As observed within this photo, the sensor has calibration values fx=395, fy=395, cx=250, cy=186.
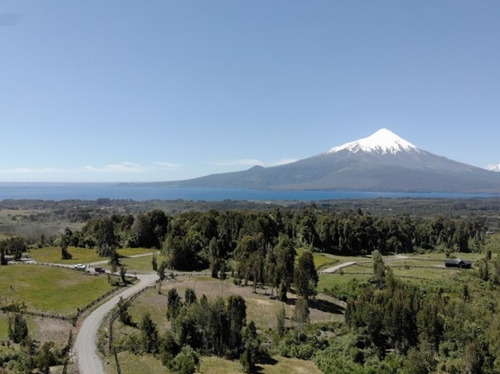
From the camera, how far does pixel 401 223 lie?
10956cm

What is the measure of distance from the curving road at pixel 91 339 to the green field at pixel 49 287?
99.3 inches

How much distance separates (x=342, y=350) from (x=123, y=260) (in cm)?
4612

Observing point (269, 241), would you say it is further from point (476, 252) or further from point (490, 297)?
point (476, 252)

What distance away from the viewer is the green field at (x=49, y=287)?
42188 millimetres

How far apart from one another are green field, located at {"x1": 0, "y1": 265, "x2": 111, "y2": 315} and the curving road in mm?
2522

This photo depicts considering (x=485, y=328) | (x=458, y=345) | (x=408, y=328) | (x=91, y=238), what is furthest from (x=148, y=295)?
(x=91, y=238)

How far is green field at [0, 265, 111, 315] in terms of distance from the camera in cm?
4219

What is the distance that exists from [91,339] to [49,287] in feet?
61.4

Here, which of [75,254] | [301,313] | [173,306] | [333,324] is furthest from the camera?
[75,254]

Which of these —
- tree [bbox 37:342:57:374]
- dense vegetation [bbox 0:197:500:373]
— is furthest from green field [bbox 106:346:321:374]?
tree [bbox 37:342:57:374]

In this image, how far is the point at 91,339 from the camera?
33719mm

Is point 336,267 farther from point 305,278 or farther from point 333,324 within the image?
point 333,324

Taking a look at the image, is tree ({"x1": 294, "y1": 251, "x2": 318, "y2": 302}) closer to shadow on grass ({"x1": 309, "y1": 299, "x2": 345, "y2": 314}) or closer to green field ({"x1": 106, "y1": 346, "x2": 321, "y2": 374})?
shadow on grass ({"x1": 309, "y1": 299, "x2": 345, "y2": 314})

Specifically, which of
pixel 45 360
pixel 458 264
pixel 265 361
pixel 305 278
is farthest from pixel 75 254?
pixel 458 264
